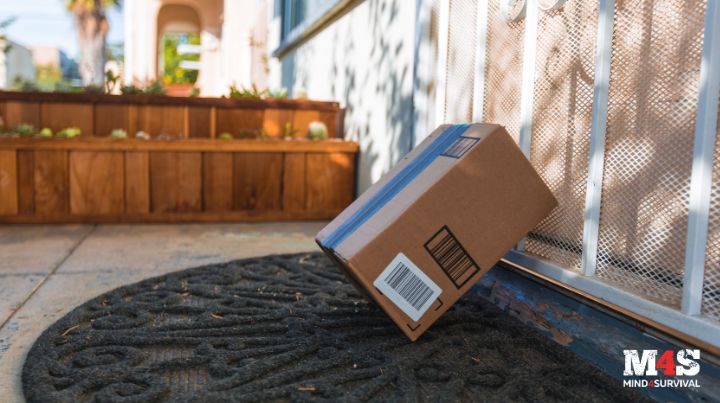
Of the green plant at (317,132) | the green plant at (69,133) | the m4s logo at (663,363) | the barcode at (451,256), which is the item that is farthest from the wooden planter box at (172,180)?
the m4s logo at (663,363)

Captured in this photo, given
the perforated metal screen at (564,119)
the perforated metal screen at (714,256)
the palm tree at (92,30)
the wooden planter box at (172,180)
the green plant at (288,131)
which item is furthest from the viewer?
the palm tree at (92,30)

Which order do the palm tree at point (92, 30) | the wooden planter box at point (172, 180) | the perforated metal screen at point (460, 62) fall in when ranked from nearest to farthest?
the perforated metal screen at point (460, 62) → the wooden planter box at point (172, 180) → the palm tree at point (92, 30)

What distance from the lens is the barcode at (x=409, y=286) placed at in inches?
58.9

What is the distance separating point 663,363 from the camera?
1.33 meters

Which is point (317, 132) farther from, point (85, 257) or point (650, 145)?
point (650, 145)

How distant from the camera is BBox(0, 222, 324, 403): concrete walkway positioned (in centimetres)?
176

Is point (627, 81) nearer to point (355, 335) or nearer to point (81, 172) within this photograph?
point (355, 335)

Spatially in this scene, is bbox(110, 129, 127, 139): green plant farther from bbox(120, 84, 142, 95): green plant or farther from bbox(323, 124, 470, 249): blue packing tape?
bbox(323, 124, 470, 249): blue packing tape

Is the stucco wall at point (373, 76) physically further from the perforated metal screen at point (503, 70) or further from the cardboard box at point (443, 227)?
the cardboard box at point (443, 227)

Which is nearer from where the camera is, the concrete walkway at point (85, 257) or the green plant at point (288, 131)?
the concrete walkway at point (85, 257)

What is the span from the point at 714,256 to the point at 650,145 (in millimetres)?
305

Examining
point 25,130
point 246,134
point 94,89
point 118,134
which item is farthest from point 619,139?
point 94,89

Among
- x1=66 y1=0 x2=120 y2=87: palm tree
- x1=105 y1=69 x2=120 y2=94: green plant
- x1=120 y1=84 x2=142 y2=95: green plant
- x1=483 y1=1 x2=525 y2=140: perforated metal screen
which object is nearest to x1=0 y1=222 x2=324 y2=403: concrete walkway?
x1=120 y1=84 x2=142 y2=95: green plant

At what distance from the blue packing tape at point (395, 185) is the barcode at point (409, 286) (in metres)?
0.19
